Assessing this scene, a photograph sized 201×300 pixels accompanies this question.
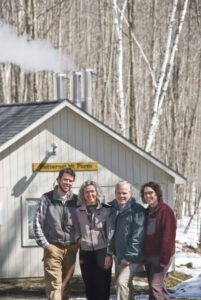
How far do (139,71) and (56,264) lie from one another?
30194mm

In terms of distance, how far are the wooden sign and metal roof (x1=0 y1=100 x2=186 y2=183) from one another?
2.34 feet

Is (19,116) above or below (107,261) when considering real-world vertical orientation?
above

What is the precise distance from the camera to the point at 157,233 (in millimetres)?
8930

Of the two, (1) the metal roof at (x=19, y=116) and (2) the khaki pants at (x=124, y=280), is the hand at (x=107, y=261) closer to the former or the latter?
(2) the khaki pants at (x=124, y=280)

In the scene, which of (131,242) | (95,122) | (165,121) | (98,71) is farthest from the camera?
(98,71)

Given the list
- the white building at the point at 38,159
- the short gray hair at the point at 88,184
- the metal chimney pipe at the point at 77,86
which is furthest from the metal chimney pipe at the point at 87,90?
the short gray hair at the point at 88,184

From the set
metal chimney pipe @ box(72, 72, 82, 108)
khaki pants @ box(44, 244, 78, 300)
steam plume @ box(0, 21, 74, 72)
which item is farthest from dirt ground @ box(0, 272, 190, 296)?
steam plume @ box(0, 21, 74, 72)

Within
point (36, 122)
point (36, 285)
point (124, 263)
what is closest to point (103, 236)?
point (124, 263)

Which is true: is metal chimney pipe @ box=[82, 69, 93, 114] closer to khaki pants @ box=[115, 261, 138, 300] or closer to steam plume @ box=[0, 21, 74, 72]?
steam plume @ box=[0, 21, 74, 72]

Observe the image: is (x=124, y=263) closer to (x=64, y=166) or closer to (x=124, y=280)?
(x=124, y=280)

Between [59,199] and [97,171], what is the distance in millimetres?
6140

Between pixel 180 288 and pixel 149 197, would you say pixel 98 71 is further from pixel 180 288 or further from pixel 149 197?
pixel 149 197

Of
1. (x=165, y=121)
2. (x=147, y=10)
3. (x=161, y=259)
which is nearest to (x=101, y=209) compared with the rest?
(x=161, y=259)

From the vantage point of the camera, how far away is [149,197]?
8.97 m
